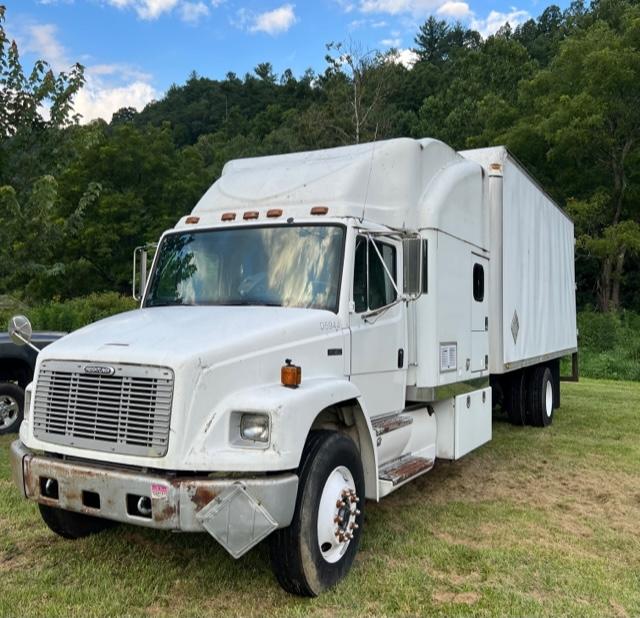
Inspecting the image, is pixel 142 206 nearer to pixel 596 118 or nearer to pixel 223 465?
pixel 596 118

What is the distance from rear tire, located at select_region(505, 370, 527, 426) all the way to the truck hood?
237 inches

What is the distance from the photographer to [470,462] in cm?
770

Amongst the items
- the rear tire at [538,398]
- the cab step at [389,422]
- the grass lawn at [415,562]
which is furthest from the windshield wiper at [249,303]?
the rear tire at [538,398]

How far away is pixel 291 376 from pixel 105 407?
1.12 meters

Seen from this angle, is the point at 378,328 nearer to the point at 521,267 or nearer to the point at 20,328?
the point at 20,328

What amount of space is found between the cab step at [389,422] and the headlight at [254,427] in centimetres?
157

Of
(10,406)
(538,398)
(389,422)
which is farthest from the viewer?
(538,398)

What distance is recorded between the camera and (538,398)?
9.68 meters

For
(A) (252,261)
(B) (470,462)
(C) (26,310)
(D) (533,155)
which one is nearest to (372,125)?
(D) (533,155)

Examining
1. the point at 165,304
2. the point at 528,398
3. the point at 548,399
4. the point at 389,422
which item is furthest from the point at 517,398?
the point at 165,304

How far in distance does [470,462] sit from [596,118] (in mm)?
21594

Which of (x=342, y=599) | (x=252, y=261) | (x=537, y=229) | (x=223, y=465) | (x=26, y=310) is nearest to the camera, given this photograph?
(x=223, y=465)

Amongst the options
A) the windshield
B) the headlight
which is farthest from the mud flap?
the windshield

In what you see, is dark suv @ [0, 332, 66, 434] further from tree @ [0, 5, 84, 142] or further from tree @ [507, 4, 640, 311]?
tree @ [507, 4, 640, 311]
